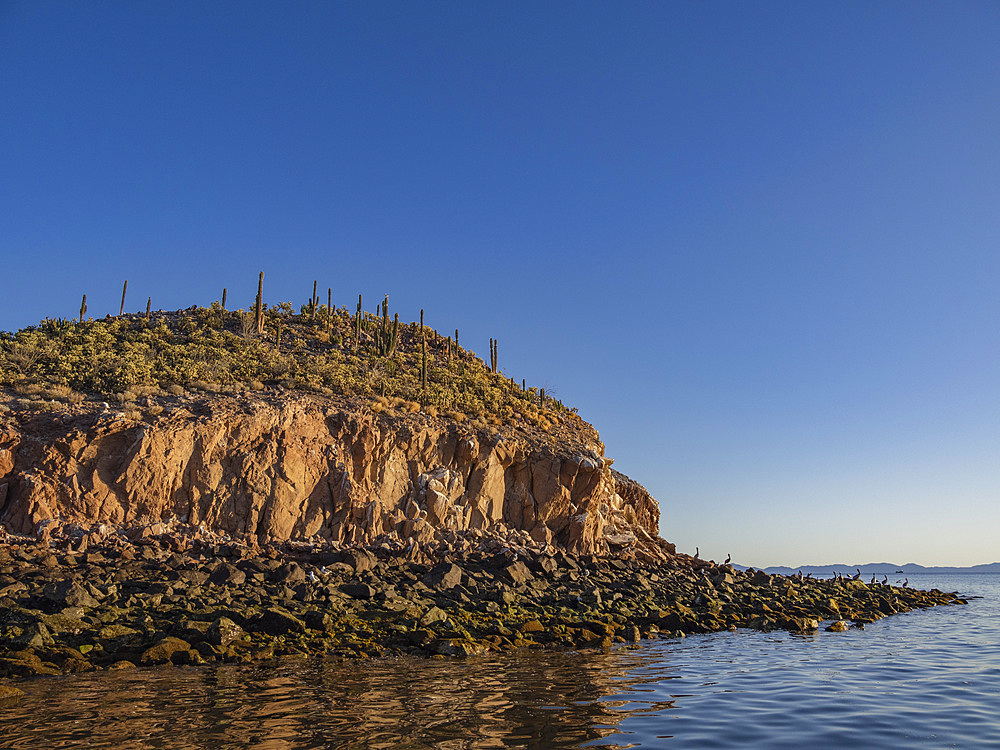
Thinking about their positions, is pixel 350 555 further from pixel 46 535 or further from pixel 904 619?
pixel 904 619

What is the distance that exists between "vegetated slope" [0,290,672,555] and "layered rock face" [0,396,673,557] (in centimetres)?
6

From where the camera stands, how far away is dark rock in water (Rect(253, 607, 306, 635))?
49.6 ft

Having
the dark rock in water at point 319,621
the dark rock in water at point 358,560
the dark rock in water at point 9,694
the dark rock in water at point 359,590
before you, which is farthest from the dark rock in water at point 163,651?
the dark rock in water at point 358,560

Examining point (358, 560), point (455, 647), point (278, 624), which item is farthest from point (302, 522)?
point (455, 647)

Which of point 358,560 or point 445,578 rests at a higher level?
point 358,560

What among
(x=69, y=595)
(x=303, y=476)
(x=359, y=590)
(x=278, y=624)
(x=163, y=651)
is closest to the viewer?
(x=163, y=651)

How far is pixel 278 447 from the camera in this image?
89.6 feet

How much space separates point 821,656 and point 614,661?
5.49 m

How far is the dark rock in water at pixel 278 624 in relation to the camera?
1511 cm

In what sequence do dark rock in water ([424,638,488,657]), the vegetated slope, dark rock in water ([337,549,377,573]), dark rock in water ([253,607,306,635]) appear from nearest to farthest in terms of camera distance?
1. dark rock in water ([424,638,488,657])
2. dark rock in water ([253,607,306,635])
3. dark rock in water ([337,549,377,573])
4. the vegetated slope

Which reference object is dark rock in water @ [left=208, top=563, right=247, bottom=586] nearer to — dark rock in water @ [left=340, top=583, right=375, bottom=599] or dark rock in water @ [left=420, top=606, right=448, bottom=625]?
dark rock in water @ [left=340, top=583, right=375, bottom=599]

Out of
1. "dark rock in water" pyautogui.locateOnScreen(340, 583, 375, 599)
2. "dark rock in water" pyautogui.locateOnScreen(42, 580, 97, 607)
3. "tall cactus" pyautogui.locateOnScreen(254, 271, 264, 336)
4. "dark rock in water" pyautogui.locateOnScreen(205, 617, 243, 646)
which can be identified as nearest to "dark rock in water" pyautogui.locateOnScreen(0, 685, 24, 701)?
"dark rock in water" pyautogui.locateOnScreen(205, 617, 243, 646)

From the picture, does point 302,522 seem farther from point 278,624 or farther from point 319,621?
point 278,624

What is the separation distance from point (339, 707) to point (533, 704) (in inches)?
113
